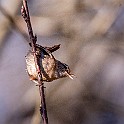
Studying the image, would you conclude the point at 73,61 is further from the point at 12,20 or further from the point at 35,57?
the point at 35,57

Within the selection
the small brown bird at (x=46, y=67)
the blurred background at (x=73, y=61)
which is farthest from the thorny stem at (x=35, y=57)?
the blurred background at (x=73, y=61)

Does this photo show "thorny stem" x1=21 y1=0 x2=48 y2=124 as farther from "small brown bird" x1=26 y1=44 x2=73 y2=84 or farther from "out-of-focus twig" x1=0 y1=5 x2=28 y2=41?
"out-of-focus twig" x1=0 y1=5 x2=28 y2=41

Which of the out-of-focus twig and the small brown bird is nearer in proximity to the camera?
the small brown bird

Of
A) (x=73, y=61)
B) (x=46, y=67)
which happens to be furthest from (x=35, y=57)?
(x=73, y=61)

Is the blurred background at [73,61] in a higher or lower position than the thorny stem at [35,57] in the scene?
higher

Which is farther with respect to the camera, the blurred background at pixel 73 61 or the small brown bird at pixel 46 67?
the blurred background at pixel 73 61

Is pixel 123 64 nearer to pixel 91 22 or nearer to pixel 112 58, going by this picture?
pixel 112 58

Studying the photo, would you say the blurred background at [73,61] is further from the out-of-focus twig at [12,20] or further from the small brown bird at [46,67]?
the small brown bird at [46,67]

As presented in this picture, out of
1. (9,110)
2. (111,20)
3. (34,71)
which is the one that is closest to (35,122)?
(9,110)

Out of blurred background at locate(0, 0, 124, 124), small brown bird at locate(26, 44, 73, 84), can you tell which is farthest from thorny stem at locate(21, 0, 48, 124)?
blurred background at locate(0, 0, 124, 124)
